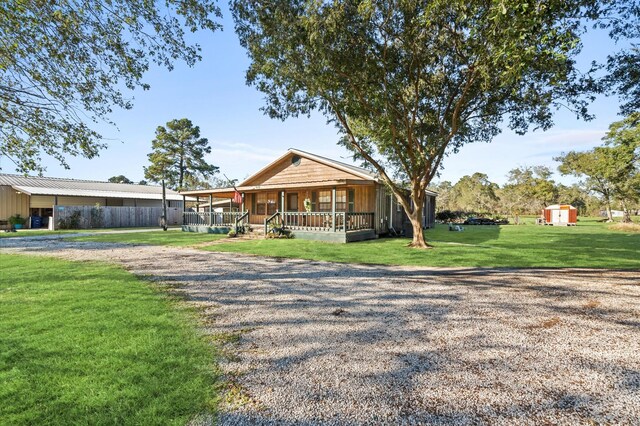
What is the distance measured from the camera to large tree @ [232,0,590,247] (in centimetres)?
675

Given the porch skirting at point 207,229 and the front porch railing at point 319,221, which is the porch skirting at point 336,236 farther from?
the porch skirting at point 207,229

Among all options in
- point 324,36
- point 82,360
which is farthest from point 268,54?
point 82,360

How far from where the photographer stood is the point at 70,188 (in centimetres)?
2784

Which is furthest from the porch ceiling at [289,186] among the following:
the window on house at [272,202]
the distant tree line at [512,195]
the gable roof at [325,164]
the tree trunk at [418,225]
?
the distant tree line at [512,195]

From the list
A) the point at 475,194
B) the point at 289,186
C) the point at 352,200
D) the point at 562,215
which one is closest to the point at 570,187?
the point at 475,194

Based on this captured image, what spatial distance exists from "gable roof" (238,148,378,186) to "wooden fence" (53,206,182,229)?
14131 mm

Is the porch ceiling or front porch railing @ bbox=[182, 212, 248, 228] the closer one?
the porch ceiling

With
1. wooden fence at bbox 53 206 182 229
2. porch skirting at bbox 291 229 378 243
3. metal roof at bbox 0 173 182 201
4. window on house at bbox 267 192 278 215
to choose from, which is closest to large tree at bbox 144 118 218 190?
metal roof at bbox 0 173 182 201

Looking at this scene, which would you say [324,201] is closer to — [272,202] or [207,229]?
[272,202]

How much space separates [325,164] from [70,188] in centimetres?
2564

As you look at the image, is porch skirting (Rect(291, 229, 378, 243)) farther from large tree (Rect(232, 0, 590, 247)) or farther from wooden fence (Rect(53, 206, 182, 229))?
wooden fence (Rect(53, 206, 182, 229))

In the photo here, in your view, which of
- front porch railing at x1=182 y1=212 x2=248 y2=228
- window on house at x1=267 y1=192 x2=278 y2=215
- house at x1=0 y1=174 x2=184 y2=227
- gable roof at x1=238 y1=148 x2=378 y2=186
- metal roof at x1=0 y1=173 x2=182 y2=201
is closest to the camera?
gable roof at x1=238 y1=148 x2=378 y2=186

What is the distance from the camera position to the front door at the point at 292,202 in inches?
776

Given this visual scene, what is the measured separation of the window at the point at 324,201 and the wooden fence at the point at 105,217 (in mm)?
19831
